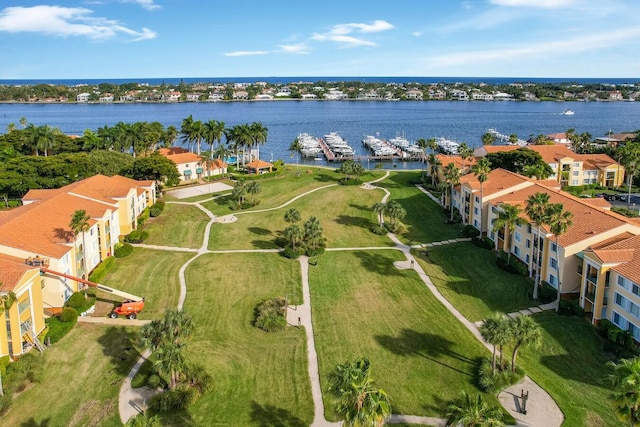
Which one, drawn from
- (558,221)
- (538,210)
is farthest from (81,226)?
(558,221)

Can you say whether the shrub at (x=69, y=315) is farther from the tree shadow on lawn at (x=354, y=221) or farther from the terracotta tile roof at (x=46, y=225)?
the tree shadow on lawn at (x=354, y=221)

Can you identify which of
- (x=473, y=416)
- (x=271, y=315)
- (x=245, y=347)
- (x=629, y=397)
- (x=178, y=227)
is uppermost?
(x=629, y=397)

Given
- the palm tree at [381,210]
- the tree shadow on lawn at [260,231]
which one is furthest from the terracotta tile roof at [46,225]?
the palm tree at [381,210]

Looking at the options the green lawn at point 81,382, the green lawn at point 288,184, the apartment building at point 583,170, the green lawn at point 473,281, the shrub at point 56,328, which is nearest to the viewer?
the green lawn at point 81,382

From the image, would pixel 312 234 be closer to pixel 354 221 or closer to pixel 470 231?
pixel 354 221

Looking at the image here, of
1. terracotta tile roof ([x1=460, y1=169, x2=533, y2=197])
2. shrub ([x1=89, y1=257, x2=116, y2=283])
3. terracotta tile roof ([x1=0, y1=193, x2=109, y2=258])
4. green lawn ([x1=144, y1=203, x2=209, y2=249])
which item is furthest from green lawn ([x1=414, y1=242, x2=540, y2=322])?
terracotta tile roof ([x1=0, y1=193, x2=109, y2=258])
